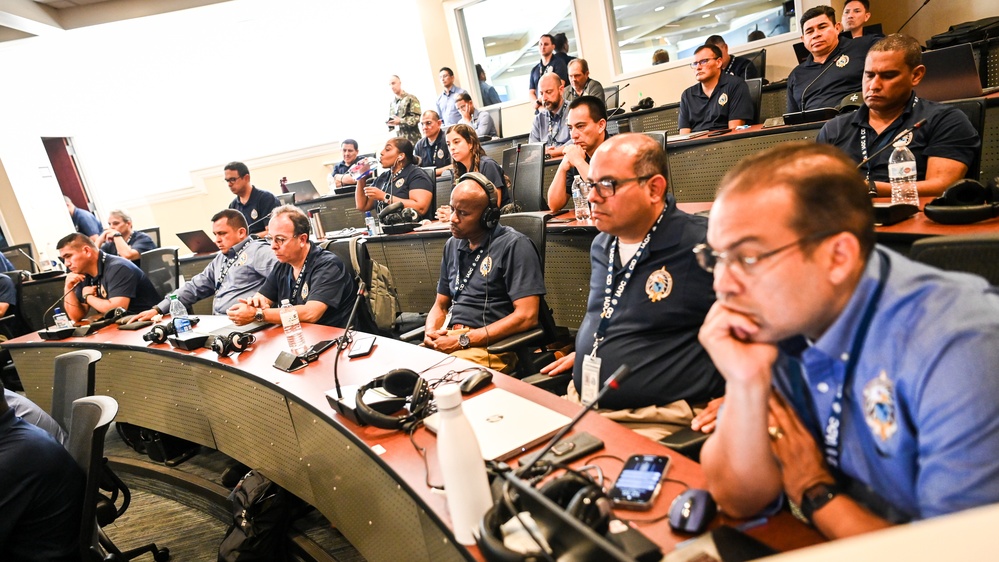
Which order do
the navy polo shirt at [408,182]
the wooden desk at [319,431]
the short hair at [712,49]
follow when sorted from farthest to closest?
the navy polo shirt at [408,182] → the short hair at [712,49] → the wooden desk at [319,431]

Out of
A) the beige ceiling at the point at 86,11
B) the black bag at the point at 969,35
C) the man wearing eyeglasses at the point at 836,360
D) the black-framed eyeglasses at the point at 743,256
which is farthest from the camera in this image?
the beige ceiling at the point at 86,11

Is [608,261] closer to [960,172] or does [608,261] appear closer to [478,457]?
[478,457]

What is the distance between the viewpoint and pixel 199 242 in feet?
18.9

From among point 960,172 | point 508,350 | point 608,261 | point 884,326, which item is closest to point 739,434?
point 884,326

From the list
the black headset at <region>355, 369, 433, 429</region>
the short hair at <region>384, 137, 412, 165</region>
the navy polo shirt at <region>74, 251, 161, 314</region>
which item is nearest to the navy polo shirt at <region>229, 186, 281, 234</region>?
the navy polo shirt at <region>74, 251, 161, 314</region>

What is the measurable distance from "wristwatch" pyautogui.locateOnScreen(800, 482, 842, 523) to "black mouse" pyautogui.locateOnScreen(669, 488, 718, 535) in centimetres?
14

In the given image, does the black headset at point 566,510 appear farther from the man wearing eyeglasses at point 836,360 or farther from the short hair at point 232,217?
the short hair at point 232,217

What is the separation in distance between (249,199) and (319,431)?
157 inches

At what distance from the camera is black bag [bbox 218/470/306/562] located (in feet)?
7.45

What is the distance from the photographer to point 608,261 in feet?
6.40

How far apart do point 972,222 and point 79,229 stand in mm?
10322

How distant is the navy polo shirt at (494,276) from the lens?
2.53 m

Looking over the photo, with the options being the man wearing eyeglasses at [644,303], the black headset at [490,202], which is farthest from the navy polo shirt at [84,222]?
the man wearing eyeglasses at [644,303]

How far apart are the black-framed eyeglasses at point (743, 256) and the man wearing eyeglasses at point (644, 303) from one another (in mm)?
743
